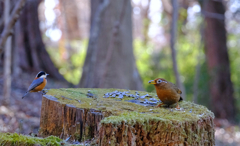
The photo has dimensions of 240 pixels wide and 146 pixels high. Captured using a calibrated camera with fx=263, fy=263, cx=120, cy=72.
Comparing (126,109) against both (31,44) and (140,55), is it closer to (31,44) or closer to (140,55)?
(31,44)

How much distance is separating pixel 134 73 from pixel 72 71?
7087 mm

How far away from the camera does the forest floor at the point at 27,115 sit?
601 centimetres

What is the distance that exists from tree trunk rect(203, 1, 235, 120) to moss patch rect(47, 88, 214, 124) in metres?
8.29

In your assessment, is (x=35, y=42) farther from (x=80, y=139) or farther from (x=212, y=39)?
(x=80, y=139)

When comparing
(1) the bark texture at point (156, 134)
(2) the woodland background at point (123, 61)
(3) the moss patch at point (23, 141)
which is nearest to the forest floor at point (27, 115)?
(2) the woodland background at point (123, 61)

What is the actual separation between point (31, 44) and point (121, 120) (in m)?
9.39

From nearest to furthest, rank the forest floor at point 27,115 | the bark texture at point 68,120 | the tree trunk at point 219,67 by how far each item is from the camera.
→ the bark texture at point 68,120 < the forest floor at point 27,115 < the tree trunk at point 219,67

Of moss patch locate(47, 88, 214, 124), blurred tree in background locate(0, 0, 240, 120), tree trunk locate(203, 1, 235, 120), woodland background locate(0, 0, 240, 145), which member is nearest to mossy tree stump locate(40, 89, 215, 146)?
moss patch locate(47, 88, 214, 124)

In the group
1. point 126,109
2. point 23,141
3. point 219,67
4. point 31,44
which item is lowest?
point 23,141

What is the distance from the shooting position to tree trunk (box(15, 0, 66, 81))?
10.6m

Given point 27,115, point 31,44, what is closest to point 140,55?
point 31,44

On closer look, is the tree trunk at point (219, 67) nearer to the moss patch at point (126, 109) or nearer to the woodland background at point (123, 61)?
the woodland background at point (123, 61)

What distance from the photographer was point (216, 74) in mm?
10945

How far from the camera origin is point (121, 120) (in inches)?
86.3
